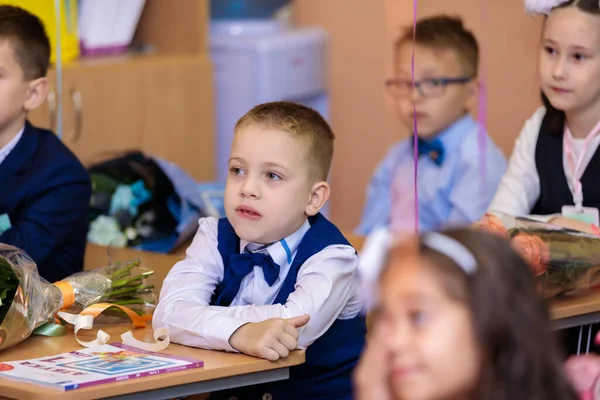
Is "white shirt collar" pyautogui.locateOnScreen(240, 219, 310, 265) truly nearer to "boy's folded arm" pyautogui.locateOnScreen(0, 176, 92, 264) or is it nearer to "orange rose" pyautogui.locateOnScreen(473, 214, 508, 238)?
"orange rose" pyautogui.locateOnScreen(473, 214, 508, 238)

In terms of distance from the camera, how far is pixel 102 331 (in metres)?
2.01

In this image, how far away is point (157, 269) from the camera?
260cm

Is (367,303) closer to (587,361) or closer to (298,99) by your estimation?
(587,361)

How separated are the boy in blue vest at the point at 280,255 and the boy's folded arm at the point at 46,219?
53cm

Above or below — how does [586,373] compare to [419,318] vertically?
below

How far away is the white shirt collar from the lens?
2115 mm

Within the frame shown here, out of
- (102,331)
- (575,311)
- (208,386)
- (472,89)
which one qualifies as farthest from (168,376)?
(472,89)

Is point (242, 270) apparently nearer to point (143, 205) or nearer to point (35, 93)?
point (35, 93)

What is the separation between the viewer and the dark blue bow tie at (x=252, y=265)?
2098 millimetres

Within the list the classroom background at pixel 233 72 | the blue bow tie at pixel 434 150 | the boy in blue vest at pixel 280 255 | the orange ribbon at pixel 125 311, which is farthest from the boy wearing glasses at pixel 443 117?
the orange ribbon at pixel 125 311

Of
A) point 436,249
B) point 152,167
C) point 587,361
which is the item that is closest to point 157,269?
point 152,167

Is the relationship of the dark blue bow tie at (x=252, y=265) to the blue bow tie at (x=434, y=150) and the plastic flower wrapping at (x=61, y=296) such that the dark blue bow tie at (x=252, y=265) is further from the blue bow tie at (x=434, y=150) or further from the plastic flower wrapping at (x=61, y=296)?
the blue bow tie at (x=434, y=150)

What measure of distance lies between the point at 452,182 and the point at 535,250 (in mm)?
1212

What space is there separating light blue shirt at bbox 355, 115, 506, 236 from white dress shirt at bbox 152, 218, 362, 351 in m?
1.18
